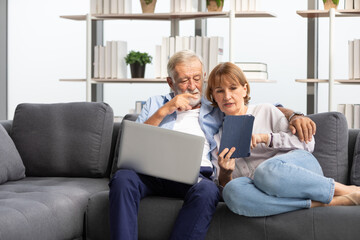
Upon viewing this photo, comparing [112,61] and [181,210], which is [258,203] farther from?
[112,61]

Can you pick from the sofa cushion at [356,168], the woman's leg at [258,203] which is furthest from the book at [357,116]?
the woman's leg at [258,203]

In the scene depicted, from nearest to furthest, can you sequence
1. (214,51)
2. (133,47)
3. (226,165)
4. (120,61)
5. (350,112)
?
(226,165) < (350,112) < (214,51) < (120,61) < (133,47)

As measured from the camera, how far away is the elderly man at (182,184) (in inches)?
83.4

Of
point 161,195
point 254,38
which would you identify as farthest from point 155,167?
point 254,38

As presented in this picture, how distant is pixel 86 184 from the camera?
2.78 meters

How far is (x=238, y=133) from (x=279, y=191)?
0.30m

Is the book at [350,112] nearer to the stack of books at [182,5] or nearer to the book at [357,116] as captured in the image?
the book at [357,116]

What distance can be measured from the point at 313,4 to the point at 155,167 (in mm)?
2782

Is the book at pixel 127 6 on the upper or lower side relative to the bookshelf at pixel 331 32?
upper

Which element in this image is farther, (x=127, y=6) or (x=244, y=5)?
(x=127, y=6)

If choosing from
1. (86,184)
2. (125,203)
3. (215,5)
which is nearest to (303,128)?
(125,203)

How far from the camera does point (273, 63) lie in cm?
466

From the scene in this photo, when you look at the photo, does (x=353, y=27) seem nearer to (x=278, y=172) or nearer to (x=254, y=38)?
(x=254, y=38)

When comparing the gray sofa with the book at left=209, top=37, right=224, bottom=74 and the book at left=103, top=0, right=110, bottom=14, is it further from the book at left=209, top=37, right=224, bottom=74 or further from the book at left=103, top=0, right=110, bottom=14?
the book at left=103, top=0, right=110, bottom=14
